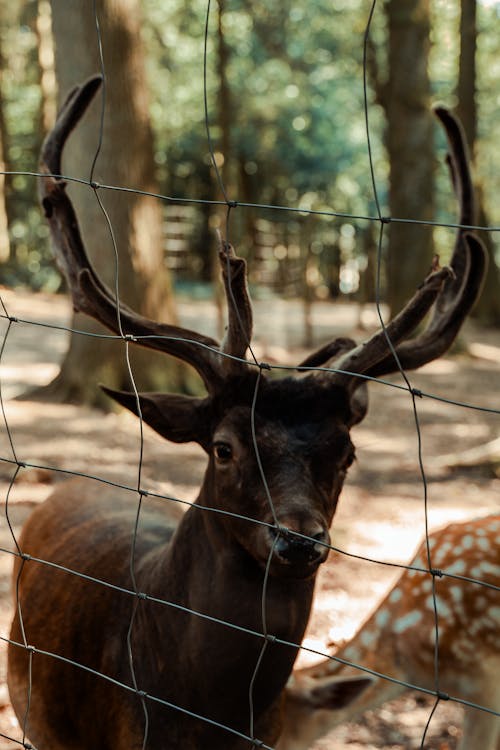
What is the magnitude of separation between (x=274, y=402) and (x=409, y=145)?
9.38 metres

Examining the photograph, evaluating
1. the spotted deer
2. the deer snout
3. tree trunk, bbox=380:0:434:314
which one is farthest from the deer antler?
tree trunk, bbox=380:0:434:314

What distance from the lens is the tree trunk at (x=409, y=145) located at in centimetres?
1077

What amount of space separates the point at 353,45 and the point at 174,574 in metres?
19.6

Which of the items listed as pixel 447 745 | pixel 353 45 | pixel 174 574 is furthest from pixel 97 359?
pixel 353 45

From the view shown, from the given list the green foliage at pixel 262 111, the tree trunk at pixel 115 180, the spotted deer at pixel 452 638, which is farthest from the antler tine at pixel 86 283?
the green foliage at pixel 262 111

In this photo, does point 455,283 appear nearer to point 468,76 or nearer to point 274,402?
point 274,402

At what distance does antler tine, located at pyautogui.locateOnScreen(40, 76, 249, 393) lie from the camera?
2.32 metres

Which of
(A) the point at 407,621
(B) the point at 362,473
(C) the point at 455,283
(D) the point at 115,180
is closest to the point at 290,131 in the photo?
(D) the point at 115,180

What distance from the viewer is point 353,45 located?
2027 cm

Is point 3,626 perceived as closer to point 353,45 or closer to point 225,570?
point 225,570

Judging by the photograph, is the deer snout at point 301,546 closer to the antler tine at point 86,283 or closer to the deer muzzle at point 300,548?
the deer muzzle at point 300,548

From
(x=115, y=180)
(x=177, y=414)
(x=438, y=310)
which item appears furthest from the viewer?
(x=115, y=180)

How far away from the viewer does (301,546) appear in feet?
6.30

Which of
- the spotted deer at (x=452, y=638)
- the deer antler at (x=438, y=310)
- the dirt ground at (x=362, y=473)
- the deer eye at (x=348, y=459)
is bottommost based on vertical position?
the dirt ground at (x=362, y=473)
